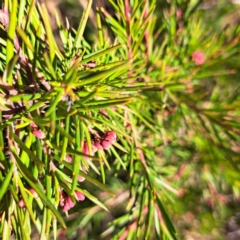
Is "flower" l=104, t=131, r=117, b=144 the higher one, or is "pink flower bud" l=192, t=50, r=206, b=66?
"pink flower bud" l=192, t=50, r=206, b=66

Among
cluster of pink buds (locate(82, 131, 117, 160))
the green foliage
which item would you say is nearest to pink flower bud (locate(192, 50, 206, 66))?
the green foliage

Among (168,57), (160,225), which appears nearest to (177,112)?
(168,57)

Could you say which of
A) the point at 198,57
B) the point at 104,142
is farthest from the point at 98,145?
the point at 198,57

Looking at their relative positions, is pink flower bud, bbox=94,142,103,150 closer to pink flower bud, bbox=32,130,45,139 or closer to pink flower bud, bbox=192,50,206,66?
pink flower bud, bbox=32,130,45,139

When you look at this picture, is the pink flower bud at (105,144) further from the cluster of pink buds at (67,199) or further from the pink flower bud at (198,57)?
the pink flower bud at (198,57)

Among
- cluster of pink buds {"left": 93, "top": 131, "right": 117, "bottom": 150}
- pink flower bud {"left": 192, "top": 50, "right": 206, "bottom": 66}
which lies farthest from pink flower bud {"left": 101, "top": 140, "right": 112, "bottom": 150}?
pink flower bud {"left": 192, "top": 50, "right": 206, "bottom": 66}

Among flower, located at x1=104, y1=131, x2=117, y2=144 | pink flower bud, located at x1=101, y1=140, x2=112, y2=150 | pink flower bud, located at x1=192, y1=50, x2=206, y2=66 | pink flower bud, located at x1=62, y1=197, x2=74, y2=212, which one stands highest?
pink flower bud, located at x1=192, y1=50, x2=206, y2=66

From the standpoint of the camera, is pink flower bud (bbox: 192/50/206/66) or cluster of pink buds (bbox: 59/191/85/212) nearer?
cluster of pink buds (bbox: 59/191/85/212)

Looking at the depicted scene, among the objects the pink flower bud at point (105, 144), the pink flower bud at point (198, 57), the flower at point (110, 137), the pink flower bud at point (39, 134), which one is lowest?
the pink flower bud at point (105, 144)

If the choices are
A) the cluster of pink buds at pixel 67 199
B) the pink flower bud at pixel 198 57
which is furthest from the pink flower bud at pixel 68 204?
the pink flower bud at pixel 198 57
